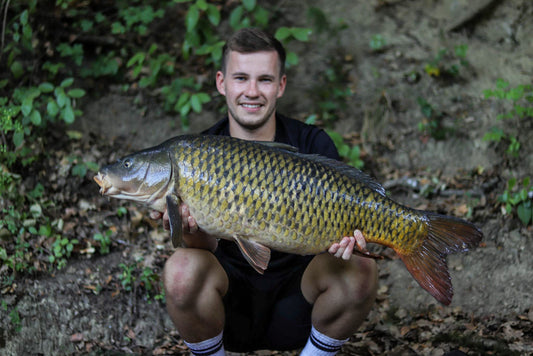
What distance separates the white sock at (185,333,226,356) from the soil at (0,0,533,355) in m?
0.52

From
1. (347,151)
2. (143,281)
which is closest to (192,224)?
(143,281)

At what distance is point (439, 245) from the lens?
1953 millimetres

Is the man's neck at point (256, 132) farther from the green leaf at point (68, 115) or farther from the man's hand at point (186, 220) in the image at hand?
the green leaf at point (68, 115)

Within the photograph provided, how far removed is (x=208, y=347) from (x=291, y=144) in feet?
3.15

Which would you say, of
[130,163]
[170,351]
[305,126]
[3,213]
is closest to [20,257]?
[3,213]

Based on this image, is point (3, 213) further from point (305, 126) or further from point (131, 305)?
point (305, 126)

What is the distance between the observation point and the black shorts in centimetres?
226

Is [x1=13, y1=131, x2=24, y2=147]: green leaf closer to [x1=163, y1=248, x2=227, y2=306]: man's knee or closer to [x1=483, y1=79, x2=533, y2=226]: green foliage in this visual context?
[x1=163, y1=248, x2=227, y2=306]: man's knee

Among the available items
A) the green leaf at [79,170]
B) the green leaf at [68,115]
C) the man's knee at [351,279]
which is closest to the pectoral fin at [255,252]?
the man's knee at [351,279]

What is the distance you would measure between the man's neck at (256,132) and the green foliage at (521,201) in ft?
5.56

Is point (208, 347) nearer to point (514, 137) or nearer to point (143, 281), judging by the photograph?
point (143, 281)

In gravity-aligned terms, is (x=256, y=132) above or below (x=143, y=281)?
above

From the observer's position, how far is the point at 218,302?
208 centimetres

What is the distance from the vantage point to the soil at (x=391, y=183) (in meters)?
2.60
